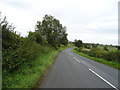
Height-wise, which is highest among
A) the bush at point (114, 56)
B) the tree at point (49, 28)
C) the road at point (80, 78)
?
the tree at point (49, 28)

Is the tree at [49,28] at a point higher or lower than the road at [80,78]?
higher

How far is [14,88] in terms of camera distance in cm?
532

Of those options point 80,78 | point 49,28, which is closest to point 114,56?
point 80,78

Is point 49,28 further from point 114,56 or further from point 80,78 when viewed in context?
point 80,78

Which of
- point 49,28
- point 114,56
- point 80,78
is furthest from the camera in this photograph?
point 49,28

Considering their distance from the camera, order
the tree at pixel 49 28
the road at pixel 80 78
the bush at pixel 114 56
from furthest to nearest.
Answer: the tree at pixel 49 28, the bush at pixel 114 56, the road at pixel 80 78

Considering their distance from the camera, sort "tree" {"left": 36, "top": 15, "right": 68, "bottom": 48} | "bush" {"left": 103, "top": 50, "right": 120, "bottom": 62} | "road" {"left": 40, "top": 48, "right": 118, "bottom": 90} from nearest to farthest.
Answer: "road" {"left": 40, "top": 48, "right": 118, "bottom": 90} < "bush" {"left": 103, "top": 50, "right": 120, "bottom": 62} < "tree" {"left": 36, "top": 15, "right": 68, "bottom": 48}

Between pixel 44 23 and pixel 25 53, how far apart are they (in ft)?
139

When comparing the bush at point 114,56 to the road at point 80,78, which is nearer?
the road at point 80,78

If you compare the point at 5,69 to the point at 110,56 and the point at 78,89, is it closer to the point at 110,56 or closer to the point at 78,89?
the point at 78,89

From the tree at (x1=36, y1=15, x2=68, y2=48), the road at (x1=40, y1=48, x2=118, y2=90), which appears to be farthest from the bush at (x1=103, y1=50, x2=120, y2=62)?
A: the tree at (x1=36, y1=15, x2=68, y2=48)

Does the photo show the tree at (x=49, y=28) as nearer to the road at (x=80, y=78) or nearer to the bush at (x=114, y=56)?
the bush at (x=114, y=56)

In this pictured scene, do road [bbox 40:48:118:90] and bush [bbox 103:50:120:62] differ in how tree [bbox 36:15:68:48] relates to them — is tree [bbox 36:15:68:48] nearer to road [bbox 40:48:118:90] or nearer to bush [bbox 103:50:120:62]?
bush [bbox 103:50:120:62]

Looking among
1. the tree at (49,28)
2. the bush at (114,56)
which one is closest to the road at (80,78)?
Result: the bush at (114,56)
